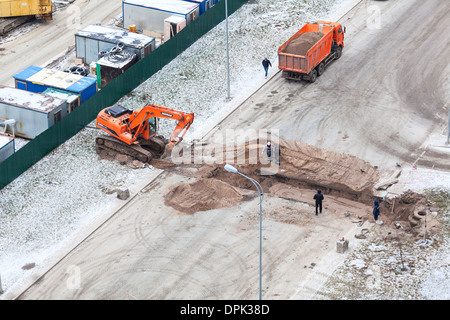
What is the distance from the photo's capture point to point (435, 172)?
158ft

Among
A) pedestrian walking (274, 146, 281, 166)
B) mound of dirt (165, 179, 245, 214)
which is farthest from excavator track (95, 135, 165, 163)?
pedestrian walking (274, 146, 281, 166)

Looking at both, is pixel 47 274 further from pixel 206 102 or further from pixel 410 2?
pixel 410 2

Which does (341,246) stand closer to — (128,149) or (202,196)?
(202,196)

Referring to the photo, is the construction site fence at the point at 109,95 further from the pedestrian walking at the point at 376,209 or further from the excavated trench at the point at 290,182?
the pedestrian walking at the point at 376,209

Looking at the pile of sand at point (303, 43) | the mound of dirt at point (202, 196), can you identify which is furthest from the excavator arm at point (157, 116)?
the pile of sand at point (303, 43)

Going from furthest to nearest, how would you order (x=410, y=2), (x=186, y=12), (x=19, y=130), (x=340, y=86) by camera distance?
(x=410, y=2) → (x=186, y=12) → (x=340, y=86) → (x=19, y=130)

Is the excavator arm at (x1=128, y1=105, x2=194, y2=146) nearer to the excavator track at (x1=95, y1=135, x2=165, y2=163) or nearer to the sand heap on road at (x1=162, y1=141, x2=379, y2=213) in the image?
the excavator track at (x1=95, y1=135, x2=165, y2=163)

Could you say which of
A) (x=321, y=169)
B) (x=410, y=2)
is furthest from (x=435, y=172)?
(x=410, y=2)

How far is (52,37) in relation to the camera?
2527 inches

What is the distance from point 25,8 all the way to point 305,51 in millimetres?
21767

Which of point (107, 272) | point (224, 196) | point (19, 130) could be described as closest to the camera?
point (107, 272)

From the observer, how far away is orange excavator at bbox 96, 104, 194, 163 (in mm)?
48906

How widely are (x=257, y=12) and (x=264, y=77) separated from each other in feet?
31.1

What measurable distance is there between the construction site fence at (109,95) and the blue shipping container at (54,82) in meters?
1.19
